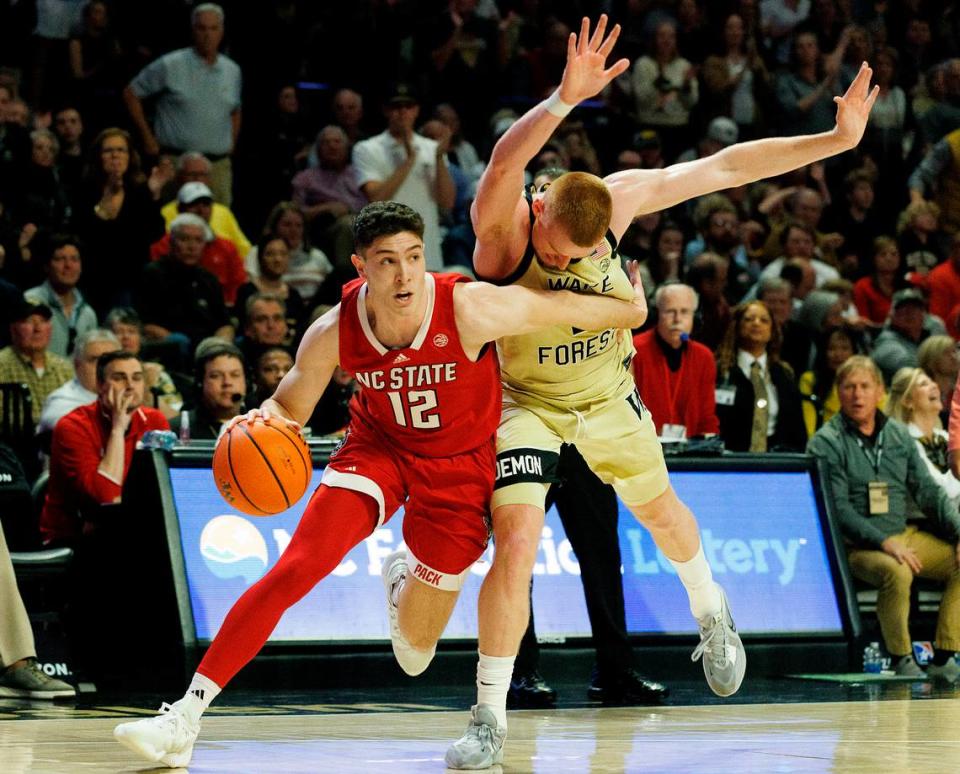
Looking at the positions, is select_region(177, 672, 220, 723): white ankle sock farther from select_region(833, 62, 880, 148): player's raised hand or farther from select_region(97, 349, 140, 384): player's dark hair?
select_region(97, 349, 140, 384): player's dark hair

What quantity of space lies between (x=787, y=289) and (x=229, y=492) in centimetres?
697

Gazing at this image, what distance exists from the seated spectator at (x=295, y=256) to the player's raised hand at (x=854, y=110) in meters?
5.87

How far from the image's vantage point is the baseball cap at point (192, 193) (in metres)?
11.3

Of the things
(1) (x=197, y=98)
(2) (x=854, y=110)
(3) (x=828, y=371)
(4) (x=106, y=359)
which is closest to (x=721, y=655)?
(2) (x=854, y=110)

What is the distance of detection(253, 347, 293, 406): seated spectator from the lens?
29.1 ft

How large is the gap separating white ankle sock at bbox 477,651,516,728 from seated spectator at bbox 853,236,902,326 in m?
8.66

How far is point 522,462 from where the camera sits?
5.62m

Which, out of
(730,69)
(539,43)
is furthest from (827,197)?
(539,43)

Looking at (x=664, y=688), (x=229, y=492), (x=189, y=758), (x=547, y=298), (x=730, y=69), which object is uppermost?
(x=730, y=69)

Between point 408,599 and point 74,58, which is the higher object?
point 74,58

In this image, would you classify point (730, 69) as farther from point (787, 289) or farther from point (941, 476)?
point (941, 476)

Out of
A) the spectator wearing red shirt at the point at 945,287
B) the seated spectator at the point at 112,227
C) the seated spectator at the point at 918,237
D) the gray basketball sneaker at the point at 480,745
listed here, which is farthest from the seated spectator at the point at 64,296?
the seated spectator at the point at 918,237

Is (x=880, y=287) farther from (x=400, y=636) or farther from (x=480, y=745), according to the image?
(x=480, y=745)

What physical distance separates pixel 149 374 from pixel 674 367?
9.91 ft
